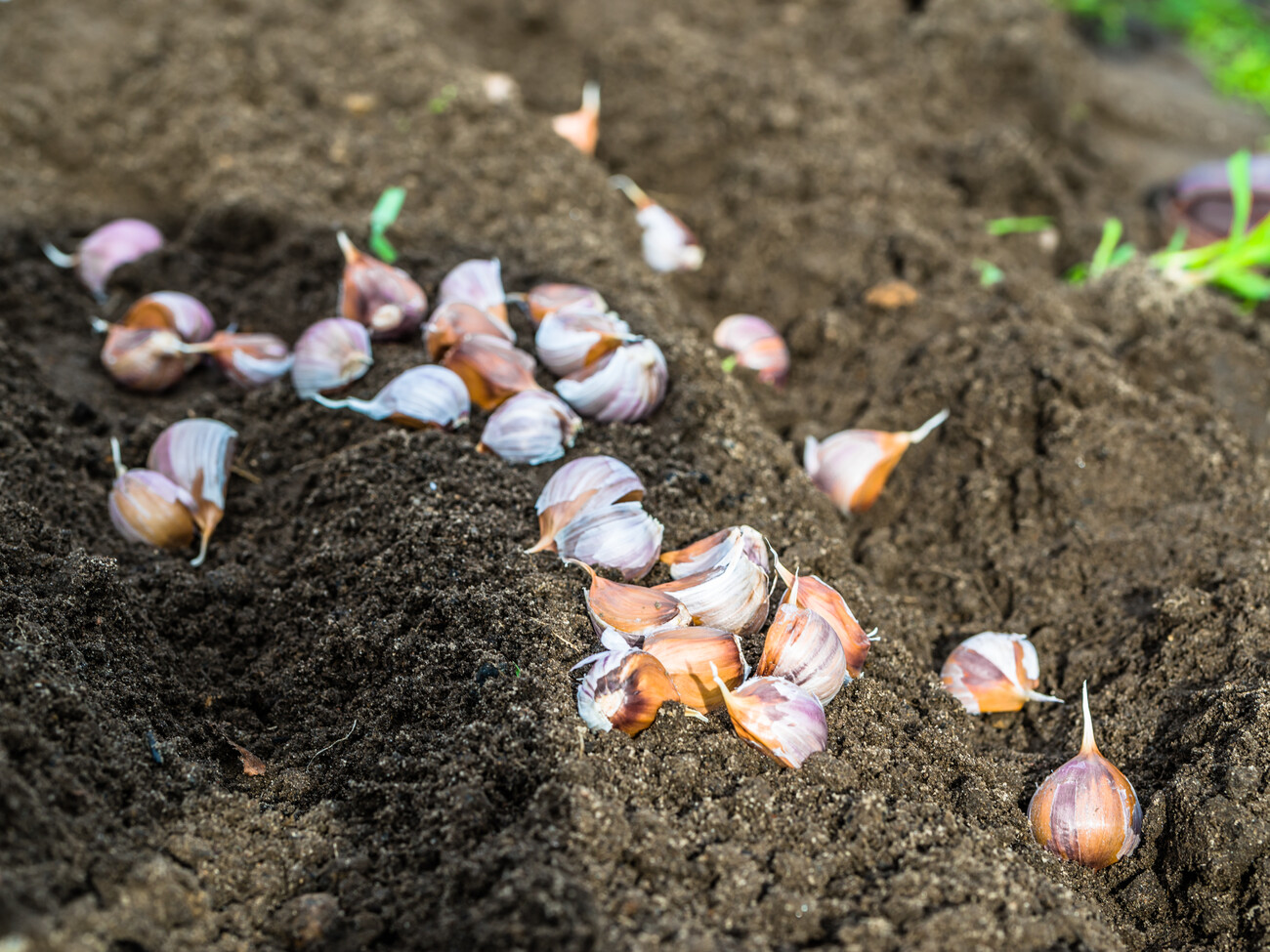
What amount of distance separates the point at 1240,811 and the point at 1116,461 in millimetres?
940

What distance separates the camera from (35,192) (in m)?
3.03

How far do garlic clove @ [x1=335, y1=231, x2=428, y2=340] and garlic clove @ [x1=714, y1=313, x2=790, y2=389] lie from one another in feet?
2.64

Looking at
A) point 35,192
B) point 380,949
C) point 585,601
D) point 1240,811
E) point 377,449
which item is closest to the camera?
point 380,949

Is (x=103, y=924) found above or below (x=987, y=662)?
above

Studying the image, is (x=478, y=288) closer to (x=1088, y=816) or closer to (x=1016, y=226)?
(x=1088, y=816)

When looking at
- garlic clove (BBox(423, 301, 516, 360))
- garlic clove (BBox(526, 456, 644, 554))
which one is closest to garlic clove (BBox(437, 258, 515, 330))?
garlic clove (BBox(423, 301, 516, 360))

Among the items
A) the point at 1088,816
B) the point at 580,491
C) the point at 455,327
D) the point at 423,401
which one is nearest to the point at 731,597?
the point at 580,491

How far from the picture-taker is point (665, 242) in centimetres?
289

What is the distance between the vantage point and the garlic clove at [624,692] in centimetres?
153

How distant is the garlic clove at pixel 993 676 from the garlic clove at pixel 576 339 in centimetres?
94

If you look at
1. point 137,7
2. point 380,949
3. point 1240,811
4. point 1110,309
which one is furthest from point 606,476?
point 137,7

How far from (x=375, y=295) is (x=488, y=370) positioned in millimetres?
439

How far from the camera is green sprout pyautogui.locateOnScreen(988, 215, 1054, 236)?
122 inches

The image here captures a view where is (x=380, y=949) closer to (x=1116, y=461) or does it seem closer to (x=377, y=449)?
(x=377, y=449)
